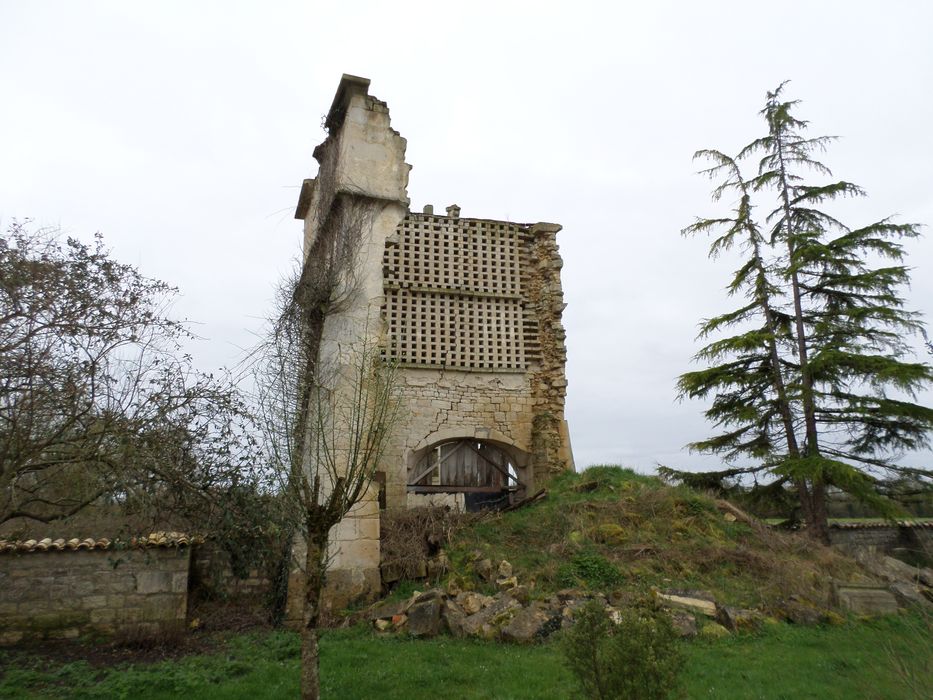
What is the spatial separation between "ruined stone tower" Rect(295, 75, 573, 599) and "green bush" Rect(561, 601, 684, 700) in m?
7.16

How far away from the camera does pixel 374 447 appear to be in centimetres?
635

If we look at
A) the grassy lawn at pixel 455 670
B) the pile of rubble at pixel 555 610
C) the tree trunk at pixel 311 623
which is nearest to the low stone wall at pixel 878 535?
the pile of rubble at pixel 555 610

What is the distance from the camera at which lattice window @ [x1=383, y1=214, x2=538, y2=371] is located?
12.8 meters

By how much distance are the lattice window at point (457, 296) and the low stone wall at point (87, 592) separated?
5.57 m

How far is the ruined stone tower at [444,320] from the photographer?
1181 cm

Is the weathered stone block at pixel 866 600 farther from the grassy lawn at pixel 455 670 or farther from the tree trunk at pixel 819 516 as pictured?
the tree trunk at pixel 819 516

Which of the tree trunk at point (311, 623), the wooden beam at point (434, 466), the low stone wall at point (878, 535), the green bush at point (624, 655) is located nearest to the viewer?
the green bush at point (624, 655)

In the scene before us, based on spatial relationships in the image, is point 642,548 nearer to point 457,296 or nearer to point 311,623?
point 311,623

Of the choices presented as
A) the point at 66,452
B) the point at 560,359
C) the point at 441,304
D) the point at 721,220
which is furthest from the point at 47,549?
the point at 721,220

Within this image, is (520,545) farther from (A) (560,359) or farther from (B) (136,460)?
(B) (136,460)

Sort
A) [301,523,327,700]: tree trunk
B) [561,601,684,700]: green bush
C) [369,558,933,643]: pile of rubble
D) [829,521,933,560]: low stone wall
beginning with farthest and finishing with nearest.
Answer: [829,521,933,560]: low stone wall → [369,558,933,643]: pile of rubble → [301,523,327,700]: tree trunk → [561,601,684,700]: green bush

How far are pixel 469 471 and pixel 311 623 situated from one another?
765 centimetres

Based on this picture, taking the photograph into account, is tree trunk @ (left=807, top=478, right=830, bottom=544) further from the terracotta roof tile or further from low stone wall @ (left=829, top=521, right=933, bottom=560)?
the terracotta roof tile

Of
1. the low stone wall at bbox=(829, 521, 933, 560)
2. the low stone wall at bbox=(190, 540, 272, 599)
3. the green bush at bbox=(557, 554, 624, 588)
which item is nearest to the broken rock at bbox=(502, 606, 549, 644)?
the green bush at bbox=(557, 554, 624, 588)
